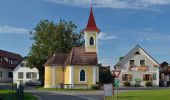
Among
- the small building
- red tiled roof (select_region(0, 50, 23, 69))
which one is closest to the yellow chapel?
the small building

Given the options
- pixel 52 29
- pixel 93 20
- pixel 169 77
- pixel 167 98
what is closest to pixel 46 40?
pixel 52 29

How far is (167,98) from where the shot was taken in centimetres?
3444

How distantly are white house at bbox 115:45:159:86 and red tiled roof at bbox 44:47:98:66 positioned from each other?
1511 cm

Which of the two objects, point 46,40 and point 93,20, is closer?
point 93,20

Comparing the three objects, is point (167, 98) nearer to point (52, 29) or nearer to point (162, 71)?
point (52, 29)

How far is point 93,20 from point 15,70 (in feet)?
114

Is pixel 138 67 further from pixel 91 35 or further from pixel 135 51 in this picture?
pixel 91 35

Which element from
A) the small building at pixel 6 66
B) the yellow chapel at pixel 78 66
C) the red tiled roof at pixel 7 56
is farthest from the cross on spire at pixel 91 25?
the red tiled roof at pixel 7 56

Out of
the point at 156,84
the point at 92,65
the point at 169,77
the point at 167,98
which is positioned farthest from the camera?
the point at 169,77

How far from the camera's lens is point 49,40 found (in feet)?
271

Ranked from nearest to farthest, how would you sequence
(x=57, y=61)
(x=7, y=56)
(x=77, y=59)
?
(x=77, y=59) → (x=57, y=61) → (x=7, y=56)

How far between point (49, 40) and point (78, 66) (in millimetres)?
17410

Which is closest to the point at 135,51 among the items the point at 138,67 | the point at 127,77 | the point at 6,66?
the point at 138,67

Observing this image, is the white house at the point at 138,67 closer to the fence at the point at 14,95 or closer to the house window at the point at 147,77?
the house window at the point at 147,77
